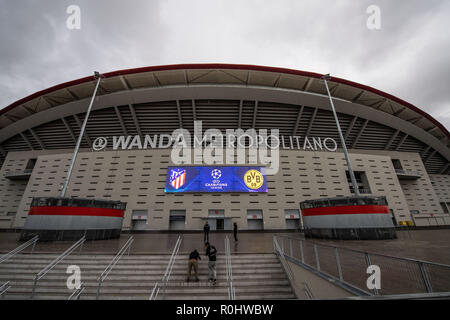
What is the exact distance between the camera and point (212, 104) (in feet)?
74.1

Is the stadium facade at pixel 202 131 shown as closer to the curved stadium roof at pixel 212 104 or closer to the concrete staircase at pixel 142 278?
the curved stadium roof at pixel 212 104

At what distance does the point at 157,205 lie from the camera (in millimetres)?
20859

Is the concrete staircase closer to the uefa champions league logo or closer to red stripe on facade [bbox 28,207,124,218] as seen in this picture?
red stripe on facade [bbox 28,207,124,218]

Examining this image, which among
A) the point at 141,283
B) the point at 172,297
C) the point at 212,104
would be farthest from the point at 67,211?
the point at 212,104

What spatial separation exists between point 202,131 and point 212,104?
147 inches

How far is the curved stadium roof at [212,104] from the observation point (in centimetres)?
2081

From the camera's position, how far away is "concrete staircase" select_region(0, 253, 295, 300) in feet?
18.1

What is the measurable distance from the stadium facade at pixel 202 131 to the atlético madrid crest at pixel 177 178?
0.12 metres

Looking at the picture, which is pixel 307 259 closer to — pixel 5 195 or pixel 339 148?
pixel 339 148

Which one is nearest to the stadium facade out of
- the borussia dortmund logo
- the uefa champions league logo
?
the uefa champions league logo

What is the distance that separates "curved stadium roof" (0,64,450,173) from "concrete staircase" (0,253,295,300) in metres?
18.1

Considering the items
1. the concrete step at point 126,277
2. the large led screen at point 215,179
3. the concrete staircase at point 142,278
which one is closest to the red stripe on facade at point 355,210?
the concrete staircase at point 142,278
